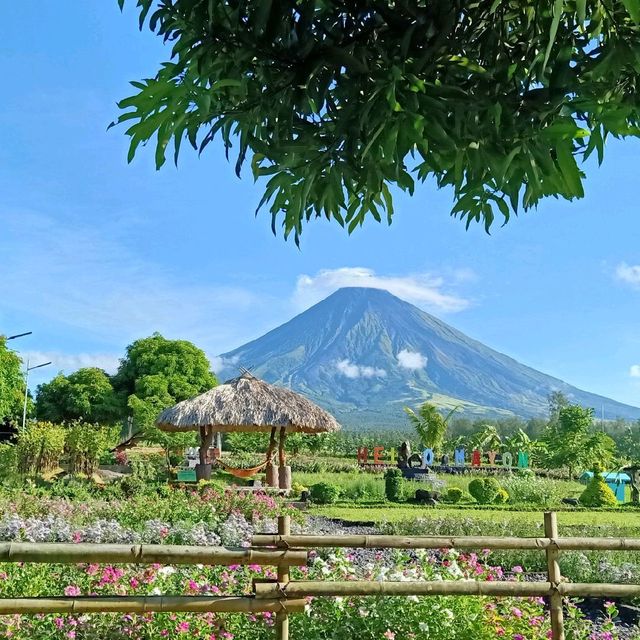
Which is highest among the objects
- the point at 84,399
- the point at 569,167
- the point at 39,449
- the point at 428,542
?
the point at 84,399

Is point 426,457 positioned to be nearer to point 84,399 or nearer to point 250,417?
point 250,417

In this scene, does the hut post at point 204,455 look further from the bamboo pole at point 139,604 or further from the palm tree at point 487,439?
the palm tree at point 487,439

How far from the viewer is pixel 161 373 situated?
39.9m

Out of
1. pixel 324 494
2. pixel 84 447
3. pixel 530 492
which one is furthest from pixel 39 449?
pixel 530 492

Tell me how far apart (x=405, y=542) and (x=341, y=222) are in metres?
1.84

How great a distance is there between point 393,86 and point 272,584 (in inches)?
106

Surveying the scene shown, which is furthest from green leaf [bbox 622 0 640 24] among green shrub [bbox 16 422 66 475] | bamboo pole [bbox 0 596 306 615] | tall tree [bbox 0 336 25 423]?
tall tree [bbox 0 336 25 423]

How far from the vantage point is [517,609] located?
4742mm

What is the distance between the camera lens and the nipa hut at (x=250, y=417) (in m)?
19.1

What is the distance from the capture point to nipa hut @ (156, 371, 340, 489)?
62.7ft

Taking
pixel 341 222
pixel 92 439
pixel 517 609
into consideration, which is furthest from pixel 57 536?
pixel 92 439

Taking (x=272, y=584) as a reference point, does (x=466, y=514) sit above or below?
below

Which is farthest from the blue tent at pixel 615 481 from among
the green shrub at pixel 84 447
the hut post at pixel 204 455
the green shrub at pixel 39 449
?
the green shrub at pixel 39 449

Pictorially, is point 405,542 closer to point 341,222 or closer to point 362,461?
point 341,222
